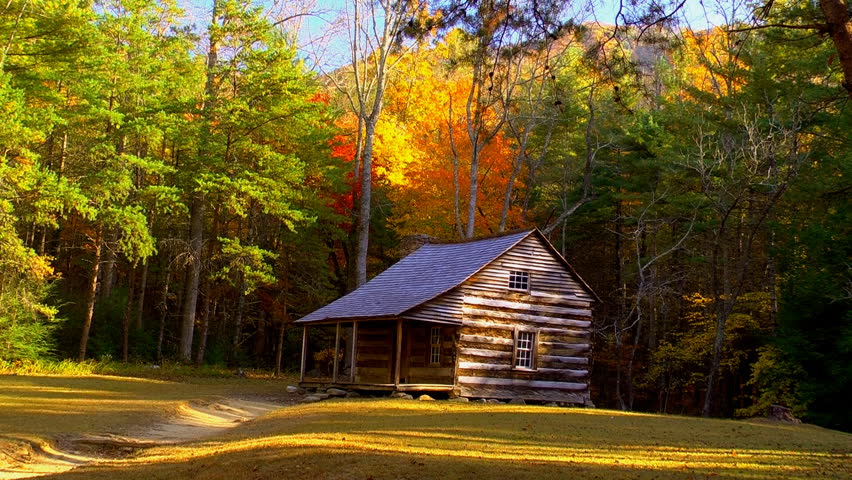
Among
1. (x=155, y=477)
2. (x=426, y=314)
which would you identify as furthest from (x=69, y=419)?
(x=426, y=314)

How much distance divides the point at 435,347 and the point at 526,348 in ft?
10.4

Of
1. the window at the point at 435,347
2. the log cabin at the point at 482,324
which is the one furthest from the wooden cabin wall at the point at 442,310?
the window at the point at 435,347

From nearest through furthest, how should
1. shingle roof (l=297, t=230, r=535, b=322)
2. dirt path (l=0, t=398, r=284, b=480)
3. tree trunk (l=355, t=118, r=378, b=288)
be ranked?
dirt path (l=0, t=398, r=284, b=480) < shingle roof (l=297, t=230, r=535, b=322) < tree trunk (l=355, t=118, r=378, b=288)

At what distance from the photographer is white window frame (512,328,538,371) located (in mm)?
25625

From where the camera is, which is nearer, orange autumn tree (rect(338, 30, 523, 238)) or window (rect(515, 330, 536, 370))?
window (rect(515, 330, 536, 370))

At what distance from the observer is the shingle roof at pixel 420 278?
81.1 ft

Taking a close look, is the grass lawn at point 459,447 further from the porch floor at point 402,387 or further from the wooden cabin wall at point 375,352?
the wooden cabin wall at point 375,352

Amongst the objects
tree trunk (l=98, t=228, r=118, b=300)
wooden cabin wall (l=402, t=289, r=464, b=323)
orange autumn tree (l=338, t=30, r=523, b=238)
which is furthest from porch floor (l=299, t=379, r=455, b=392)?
tree trunk (l=98, t=228, r=118, b=300)

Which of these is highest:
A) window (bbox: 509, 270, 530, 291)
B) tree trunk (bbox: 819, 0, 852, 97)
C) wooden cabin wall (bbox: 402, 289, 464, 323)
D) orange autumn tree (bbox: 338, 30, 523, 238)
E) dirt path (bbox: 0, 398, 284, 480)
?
orange autumn tree (bbox: 338, 30, 523, 238)

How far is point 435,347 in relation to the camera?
26.0m

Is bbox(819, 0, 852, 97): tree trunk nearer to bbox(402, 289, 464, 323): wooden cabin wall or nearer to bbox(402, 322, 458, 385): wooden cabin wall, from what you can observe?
bbox(402, 289, 464, 323): wooden cabin wall

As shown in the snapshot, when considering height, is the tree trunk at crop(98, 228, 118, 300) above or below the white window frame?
above

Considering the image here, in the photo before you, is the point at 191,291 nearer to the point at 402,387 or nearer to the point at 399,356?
the point at 399,356

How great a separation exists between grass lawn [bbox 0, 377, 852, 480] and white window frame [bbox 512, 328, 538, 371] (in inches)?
249
